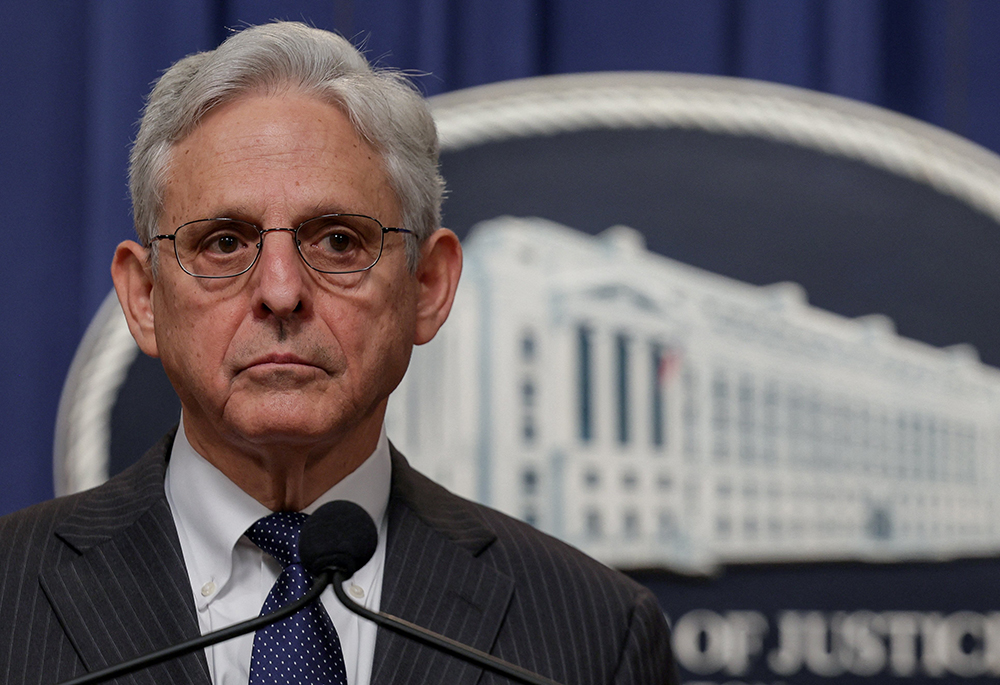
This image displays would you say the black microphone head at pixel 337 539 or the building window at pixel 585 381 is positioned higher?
the building window at pixel 585 381

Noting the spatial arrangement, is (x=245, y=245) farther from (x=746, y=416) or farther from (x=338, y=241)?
(x=746, y=416)

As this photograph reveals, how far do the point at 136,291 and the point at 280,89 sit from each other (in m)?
0.27

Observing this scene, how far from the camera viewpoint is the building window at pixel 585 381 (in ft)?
4.92

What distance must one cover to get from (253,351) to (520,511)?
0.67 metres

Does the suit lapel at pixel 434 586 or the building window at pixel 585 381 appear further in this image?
the building window at pixel 585 381

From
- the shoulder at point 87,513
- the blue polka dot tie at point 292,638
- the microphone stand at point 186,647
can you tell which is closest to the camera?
the microphone stand at point 186,647

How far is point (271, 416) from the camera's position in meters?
0.92

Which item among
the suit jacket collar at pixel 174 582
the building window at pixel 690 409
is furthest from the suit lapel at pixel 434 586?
the building window at pixel 690 409

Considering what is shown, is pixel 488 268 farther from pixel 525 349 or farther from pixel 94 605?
pixel 94 605

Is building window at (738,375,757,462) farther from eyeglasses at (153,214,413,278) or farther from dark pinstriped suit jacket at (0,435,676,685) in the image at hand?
eyeglasses at (153,214,413,278)

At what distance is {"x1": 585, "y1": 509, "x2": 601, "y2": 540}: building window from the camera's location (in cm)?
151

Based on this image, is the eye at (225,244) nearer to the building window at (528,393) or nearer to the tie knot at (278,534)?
the tie knot at (278,534)

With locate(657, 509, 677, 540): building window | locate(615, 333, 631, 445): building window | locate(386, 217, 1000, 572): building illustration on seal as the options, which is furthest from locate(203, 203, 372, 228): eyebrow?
locate(657, 509, 677, 540): building window

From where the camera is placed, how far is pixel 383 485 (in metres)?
1.11
